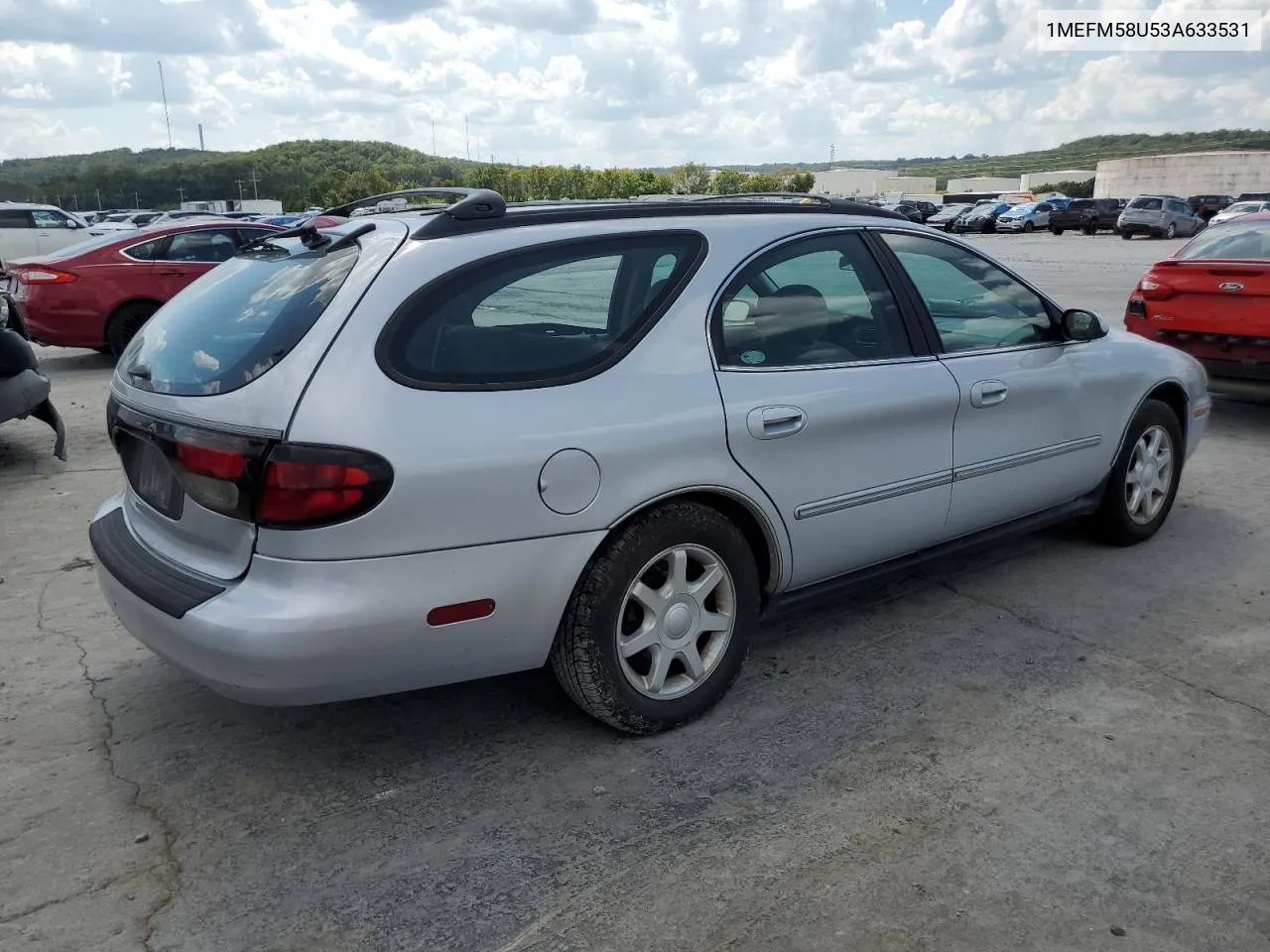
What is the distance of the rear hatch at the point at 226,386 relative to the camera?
2.86 meters

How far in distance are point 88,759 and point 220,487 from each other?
43.7 inches

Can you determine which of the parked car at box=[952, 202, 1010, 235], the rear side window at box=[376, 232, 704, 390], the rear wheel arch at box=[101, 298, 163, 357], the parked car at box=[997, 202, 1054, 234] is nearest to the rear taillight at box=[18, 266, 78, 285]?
the rear wheel arch at box=[101, 298, 163, 357]

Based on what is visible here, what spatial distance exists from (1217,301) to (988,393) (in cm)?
433

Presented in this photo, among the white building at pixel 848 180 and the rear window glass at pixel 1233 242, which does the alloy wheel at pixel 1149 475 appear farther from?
the white building at pixel 848 180

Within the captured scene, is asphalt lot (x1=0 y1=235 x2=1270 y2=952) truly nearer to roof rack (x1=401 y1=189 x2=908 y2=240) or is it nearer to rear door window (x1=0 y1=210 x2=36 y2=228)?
roof rack (x1=401 y1=189 x2=908 y2=240)

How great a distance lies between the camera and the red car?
731cm

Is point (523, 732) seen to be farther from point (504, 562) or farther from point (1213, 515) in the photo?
point (1213, 515)

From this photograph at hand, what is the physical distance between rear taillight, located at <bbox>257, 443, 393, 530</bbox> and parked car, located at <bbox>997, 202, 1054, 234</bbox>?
166ft

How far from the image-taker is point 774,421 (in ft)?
11.5

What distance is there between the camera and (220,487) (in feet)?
9.48

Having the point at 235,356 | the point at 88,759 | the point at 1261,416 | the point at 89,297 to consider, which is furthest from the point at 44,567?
the point at 1261,416

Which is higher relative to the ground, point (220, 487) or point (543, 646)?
point (220, 487)

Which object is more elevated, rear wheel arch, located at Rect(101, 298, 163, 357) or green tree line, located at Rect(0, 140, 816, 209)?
green tree line, located at Rect(0, 140, 816, 209)

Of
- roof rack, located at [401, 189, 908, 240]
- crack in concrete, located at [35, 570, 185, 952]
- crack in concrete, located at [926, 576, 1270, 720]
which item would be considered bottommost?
crack in concrete, located at [926, 576, 1270, 720]
